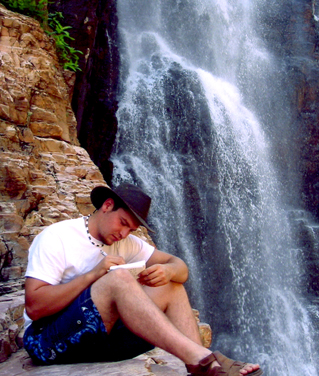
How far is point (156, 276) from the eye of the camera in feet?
7.27

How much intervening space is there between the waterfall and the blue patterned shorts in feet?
22.0

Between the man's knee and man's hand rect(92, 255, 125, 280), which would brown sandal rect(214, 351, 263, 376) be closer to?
the man's knee

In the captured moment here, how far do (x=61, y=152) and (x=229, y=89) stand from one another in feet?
31.4

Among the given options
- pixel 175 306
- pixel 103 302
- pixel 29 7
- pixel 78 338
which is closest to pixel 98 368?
pixel 78 338

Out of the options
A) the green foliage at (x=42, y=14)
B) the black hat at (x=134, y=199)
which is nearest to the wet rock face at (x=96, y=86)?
the green foliage at (x=42, y=14)

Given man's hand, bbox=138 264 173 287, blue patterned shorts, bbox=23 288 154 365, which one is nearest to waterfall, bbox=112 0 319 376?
man's hand, bbox=138 264 173 287

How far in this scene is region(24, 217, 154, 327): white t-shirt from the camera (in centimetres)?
204

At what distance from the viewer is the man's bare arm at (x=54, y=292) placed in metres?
1.99

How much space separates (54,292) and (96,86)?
8.24 meters

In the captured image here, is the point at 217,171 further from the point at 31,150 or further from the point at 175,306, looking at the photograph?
the point at 175,306

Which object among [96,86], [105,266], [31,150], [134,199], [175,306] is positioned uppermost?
[96,86]

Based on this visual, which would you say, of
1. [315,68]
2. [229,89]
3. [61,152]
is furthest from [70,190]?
[315,68]

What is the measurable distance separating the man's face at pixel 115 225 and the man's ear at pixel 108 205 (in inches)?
1.6

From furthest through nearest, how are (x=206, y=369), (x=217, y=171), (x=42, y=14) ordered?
(x=217, y=171) < (x=42, y=14) < (x=206, y=369)
